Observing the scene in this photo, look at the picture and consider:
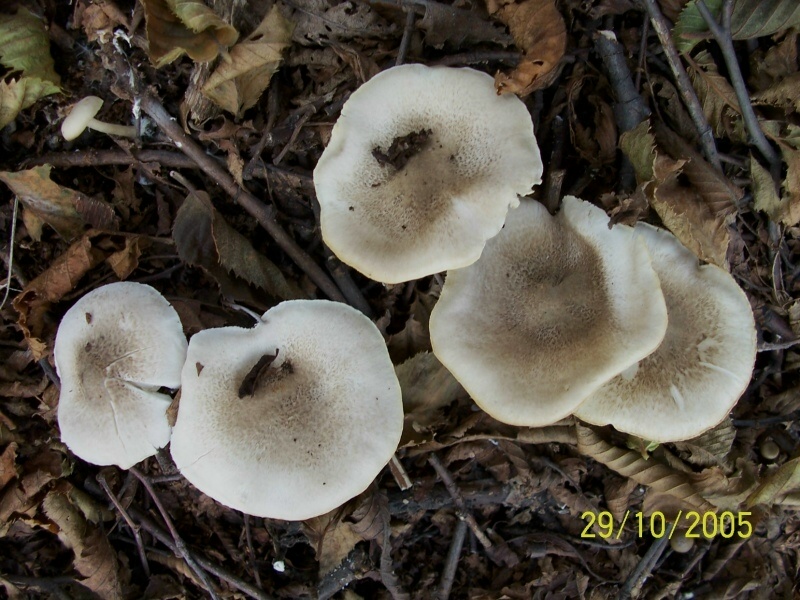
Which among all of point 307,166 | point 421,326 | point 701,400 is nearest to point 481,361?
point 421,326

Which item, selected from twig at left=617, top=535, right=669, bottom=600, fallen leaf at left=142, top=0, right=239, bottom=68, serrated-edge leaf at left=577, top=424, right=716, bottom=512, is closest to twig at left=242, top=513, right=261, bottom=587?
serrated-edge leaf at left=577, top=424, right=716, bottom=512

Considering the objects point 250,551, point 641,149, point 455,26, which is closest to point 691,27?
point 641,149

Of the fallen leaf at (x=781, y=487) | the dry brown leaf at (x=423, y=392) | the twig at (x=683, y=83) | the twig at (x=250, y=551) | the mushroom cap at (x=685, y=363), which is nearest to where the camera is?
the mushroom cap at (x=685, y=363)

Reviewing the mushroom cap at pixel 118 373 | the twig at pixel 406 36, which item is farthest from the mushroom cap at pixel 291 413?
the twig at pixel 406 36

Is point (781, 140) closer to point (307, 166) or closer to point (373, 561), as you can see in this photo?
point (307, 166)

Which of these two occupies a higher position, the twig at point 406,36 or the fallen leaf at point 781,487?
the twig at point 406,36

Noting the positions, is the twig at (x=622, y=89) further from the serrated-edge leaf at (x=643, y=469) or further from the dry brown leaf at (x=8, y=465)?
the dry brown leaf at (x=8, y=465)

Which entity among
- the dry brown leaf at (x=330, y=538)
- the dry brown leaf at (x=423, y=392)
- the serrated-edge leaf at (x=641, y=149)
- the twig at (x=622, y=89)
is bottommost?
the dry brown leaf at (x=330, y=538)
